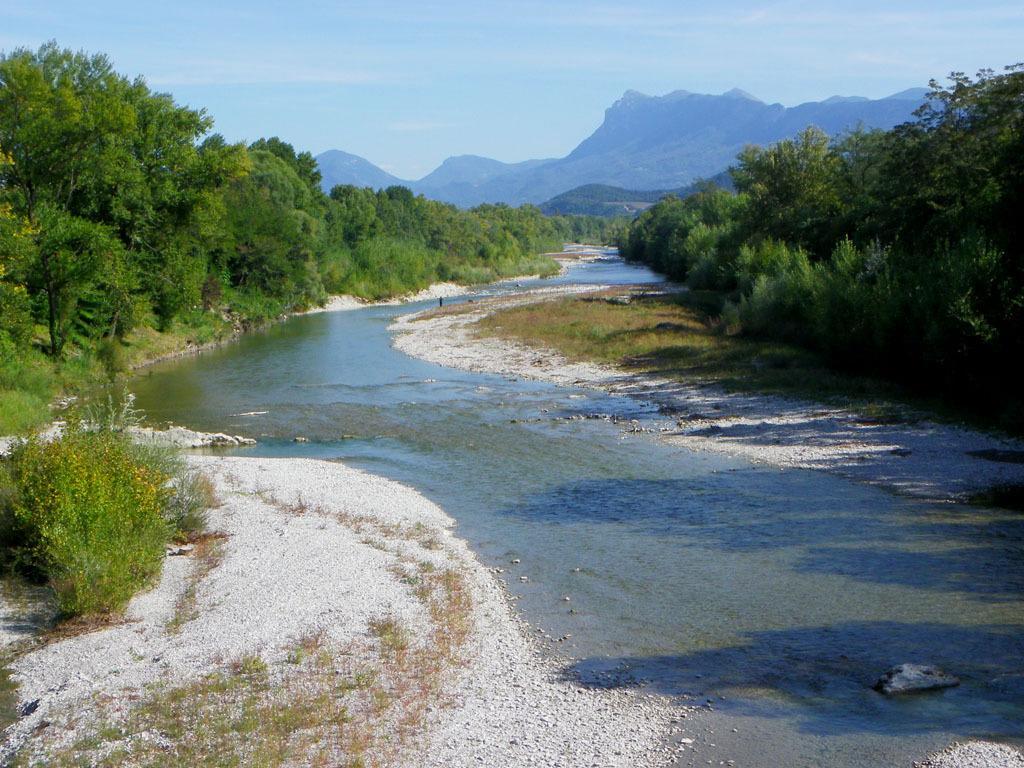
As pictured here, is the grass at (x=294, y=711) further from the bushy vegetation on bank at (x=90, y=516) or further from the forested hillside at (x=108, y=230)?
the forested hillside at (x=108, y=230)

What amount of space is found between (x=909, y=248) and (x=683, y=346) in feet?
36.5

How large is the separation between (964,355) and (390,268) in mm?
76697

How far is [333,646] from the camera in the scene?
40.7 ft

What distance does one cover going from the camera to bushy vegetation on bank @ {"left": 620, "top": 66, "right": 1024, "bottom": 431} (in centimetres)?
2678

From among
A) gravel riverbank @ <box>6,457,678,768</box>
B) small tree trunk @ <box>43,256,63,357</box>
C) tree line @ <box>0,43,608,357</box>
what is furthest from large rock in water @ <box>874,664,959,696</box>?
small tree trunk @ <box>43,256,63,357</box>

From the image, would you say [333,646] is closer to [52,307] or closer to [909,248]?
[52,307]

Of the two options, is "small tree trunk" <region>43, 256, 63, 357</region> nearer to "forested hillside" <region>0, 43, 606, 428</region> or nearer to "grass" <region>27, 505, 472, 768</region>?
"forested hillside" <region>0, 43, 606, 428</region>

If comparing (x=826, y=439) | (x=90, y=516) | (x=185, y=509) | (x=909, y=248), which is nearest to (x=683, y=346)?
(x=909, y=248)

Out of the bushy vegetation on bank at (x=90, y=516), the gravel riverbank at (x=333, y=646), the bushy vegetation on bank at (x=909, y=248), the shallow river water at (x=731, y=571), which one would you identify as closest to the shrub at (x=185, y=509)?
the bushy vegetation on bank at (x=90, y=516)

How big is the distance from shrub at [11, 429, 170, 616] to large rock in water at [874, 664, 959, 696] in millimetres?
10763

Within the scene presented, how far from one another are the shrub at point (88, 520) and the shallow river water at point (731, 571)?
6.06 metres

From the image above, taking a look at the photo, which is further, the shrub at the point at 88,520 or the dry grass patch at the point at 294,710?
the shrub at the point at 88,520

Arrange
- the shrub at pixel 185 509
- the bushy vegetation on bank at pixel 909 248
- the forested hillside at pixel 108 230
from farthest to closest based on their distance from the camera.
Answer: the forested hillside at pixel 108 230, the bushy vegetation on bank at pixel 909 248, the shrub at pixel 185 509

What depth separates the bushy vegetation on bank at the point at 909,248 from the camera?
87.9 feet
